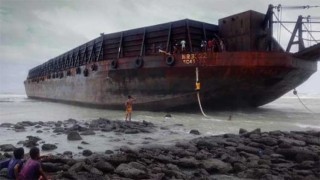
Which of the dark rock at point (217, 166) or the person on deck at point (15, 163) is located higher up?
the person on deck at point (15, 163)

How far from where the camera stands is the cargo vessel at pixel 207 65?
13.7 meters

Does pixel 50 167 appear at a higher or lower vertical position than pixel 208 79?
lower

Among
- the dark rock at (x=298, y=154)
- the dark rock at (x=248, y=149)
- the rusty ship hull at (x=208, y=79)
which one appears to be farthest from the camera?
the rusty ship hull at (x=208, y=79)

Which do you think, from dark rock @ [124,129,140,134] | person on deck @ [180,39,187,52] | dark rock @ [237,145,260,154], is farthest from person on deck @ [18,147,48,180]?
person on deck @ [180,39,187,52]

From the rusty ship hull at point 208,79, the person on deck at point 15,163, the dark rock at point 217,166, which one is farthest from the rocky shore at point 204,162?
the rusty ship hull at point 208,79

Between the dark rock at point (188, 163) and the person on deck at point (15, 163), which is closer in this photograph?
the person on deck at point (15, 163)

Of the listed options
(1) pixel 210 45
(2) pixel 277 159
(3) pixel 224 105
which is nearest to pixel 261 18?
(1) pixel 210 45

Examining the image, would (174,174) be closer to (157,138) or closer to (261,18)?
(157,138)

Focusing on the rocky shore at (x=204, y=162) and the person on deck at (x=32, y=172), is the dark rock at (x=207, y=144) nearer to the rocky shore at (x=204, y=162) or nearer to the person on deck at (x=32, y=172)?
the rocky shore at (x=204, y=162)

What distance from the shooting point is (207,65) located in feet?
45.4

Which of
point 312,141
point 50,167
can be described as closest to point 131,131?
point 50,167

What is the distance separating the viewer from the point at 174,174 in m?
5.03

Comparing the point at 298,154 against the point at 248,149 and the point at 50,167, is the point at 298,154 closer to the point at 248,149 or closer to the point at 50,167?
the point at 248,149

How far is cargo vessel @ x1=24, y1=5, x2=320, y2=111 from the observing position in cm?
1373
